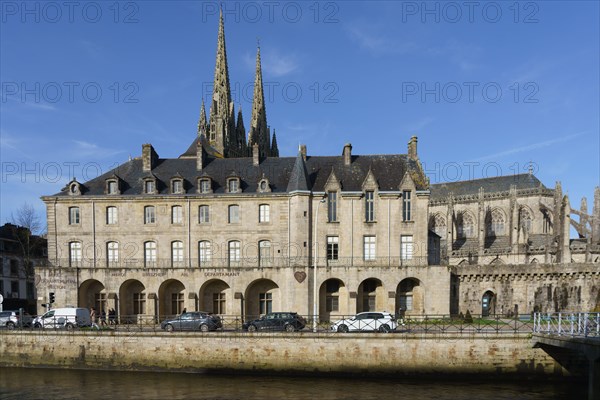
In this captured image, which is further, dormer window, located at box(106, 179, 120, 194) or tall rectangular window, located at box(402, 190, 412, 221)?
dormer window, located at box(106, 179, 120, 194)

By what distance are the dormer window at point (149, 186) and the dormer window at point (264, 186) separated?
936 cm

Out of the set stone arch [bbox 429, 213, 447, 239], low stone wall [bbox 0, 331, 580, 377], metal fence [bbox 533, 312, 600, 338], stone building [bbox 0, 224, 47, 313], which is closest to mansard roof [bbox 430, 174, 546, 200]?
stone arch [bbox 429, 213, 447, 239]

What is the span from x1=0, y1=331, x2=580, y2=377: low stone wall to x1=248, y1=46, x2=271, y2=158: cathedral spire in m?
77.6

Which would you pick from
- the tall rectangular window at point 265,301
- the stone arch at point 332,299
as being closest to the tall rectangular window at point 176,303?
the tall rectangular window at point 265,301

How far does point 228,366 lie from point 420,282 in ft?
58.0

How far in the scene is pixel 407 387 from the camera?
25.6 metres

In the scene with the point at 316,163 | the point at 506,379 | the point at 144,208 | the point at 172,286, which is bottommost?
the point at 506,379

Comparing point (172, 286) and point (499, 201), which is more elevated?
point (499, 201)

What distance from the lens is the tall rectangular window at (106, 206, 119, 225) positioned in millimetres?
41125

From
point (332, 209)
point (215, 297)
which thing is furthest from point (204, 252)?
point (332, 209)

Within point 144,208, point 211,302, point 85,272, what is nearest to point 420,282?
point 211,302

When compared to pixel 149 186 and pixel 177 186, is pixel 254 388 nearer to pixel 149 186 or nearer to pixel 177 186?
pixel 177 186

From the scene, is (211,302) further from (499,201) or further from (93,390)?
(499,201)

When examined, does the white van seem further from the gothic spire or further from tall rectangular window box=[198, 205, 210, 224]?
the gothic spire
